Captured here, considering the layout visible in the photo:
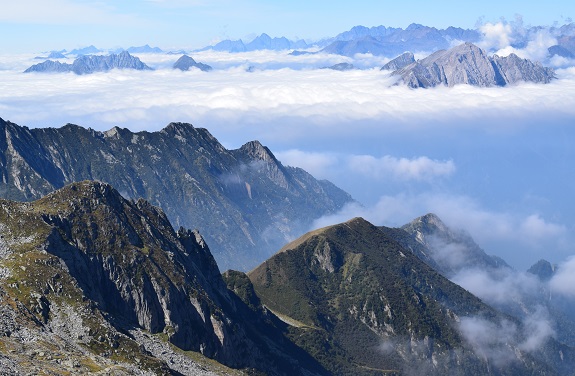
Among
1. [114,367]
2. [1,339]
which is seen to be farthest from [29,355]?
[114,367]

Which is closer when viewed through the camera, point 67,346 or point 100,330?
point 67,346

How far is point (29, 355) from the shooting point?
169000 mm

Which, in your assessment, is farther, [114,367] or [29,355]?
[114,367]

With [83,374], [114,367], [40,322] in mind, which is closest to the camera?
[83,374]

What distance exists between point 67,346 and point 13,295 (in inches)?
922

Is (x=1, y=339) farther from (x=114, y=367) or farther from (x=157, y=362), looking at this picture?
(x=157, y=362)

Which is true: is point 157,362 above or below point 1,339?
below

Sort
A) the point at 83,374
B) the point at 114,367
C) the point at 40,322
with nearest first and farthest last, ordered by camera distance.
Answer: the point at 83,374 → the point at 114,367 → the point at 40,322

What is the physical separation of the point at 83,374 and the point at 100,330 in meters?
32.3

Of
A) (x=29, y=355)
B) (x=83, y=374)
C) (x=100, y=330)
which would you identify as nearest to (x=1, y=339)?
(x=29, y=355)

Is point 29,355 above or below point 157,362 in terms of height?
above

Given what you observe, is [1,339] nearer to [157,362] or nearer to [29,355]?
[29,355]

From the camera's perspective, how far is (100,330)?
7869 inches

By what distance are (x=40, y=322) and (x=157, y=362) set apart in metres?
27.8
